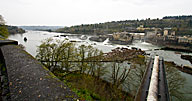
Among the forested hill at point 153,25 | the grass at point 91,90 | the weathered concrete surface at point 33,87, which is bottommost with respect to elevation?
the grass at point 91,90

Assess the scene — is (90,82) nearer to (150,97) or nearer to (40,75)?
(150,97)

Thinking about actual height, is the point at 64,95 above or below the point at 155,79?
above

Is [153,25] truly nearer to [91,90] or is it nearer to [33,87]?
[91,90]

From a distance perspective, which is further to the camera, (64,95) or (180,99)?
(180,99)

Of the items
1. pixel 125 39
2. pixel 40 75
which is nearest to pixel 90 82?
pixel 40 75

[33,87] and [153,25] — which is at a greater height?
[153,25]

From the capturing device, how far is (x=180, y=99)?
1012cm

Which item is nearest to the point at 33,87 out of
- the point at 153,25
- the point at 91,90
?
the point at 91,90

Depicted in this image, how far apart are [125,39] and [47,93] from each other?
63327 mm

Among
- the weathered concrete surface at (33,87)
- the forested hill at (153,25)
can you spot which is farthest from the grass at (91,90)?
the forested hill at (153,25)

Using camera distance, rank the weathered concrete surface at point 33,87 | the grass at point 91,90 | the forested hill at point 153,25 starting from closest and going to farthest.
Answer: the weathered concrete surface at point 33,87, the grass at point 91,90, the forested hill at point 153,25

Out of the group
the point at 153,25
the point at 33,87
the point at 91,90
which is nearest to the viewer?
the point at 33,87

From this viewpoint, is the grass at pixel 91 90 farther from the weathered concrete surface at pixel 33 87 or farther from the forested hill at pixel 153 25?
the forested hill at pixel 153 25

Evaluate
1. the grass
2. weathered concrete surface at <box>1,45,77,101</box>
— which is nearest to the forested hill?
the grass
